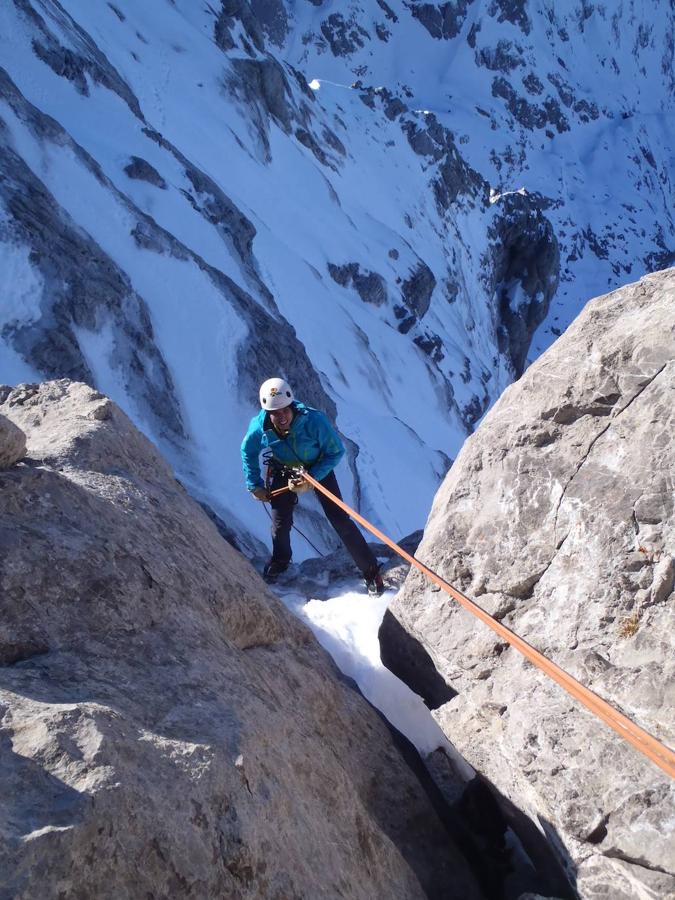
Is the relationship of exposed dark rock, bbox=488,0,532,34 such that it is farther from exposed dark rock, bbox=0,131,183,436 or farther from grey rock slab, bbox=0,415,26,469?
grey rock slab, bbox=0,415,26,469

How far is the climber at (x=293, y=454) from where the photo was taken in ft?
19.4

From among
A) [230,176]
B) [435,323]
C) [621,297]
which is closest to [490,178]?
[435,323]

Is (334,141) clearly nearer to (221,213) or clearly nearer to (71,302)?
(221,213)

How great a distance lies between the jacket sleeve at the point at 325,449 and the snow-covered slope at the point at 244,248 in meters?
5.36

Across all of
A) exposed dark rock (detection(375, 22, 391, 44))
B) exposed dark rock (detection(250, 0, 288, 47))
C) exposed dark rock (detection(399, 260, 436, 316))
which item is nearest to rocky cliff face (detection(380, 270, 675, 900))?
exposed dark rock (detection(399, 260, 436, 316))

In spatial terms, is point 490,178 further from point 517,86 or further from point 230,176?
point 230,176

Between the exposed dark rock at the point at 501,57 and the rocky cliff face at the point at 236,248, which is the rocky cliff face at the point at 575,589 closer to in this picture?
the rocky cliff face at the point at 236,248

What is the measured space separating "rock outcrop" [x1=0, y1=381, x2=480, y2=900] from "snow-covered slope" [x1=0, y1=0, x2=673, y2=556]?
24.4ft

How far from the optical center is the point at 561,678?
9.61 ft

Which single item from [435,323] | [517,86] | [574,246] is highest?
[517,86]

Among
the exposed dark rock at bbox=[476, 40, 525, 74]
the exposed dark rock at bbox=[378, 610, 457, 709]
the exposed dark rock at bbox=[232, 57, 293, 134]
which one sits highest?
the exposed dark rock at bbox=[476, 40, 525, 74]

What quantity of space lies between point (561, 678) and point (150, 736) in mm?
1614

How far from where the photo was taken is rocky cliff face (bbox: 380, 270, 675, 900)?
2.96 metres

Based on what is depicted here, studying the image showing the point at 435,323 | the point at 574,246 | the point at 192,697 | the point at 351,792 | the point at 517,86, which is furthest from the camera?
the point at 517,86
